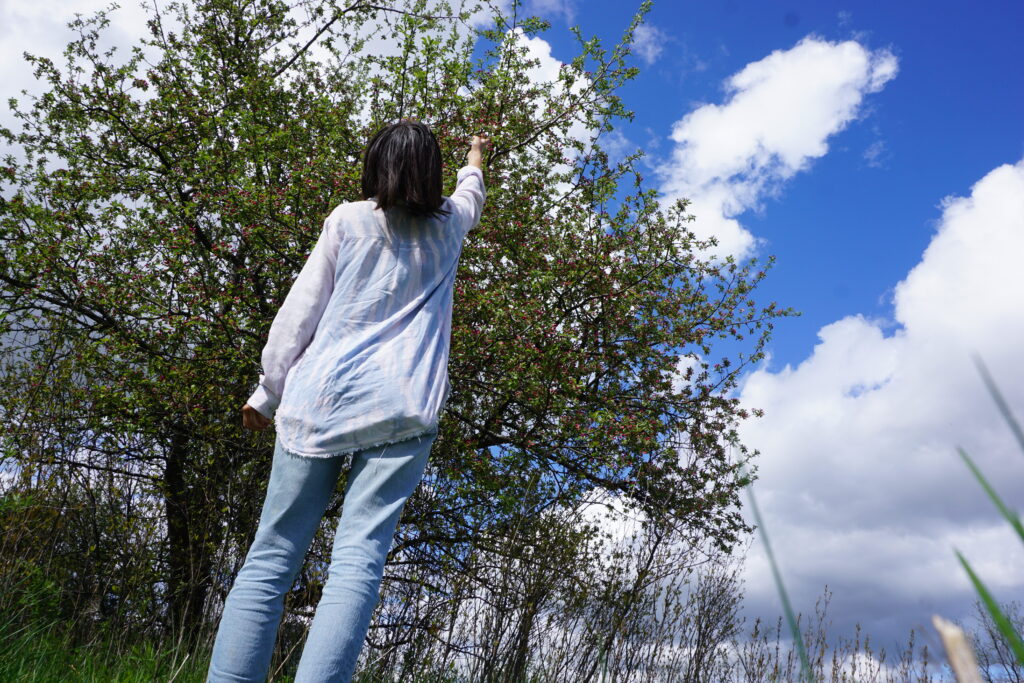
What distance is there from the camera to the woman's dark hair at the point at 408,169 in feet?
7.34

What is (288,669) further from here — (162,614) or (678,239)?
(678,239)

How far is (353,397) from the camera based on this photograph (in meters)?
1.98

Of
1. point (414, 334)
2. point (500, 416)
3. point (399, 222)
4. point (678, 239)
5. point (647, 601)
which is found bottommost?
point (647, 601)

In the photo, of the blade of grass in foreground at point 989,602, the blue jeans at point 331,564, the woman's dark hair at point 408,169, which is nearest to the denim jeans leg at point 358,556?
the blue jeans at point 331,564

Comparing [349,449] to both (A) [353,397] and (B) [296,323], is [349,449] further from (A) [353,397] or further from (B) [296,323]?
(B) [296,323]

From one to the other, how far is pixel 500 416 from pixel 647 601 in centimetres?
252

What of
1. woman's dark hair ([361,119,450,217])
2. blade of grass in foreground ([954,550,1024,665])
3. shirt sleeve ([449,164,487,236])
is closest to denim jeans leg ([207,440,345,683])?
woman's dark hair ([361,119,450,217])

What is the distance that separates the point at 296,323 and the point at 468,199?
78 centimetres

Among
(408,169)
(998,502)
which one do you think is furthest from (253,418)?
(998,502)

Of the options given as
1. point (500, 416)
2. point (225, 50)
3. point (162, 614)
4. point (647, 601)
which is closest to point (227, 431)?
point (162, 614)

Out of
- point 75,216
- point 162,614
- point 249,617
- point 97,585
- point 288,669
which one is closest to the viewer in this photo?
point 249,617

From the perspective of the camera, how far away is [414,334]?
213cm

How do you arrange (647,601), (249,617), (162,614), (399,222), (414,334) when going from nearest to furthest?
(249,617), (414,334), (399,222), (647,601), (162,614)

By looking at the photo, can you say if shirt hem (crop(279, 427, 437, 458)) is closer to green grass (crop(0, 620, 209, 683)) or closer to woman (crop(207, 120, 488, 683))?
woman (crop(207, 120, 488, 683))
